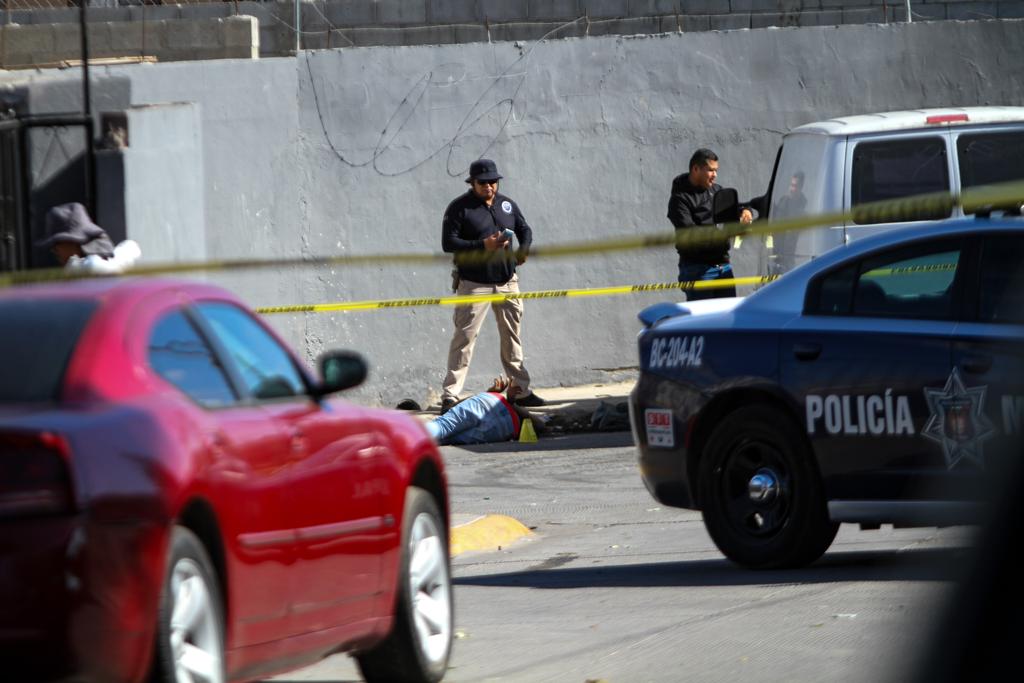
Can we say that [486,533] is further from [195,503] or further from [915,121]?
[195,503]

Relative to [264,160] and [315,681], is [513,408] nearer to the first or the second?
[264,160]

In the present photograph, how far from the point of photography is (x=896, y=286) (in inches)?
313

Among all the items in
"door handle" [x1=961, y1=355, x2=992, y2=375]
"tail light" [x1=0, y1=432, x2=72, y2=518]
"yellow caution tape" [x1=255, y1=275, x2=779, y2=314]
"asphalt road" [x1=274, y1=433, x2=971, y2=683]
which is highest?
"tail light" [x1=0, y1=432, x2=72, y2=518]

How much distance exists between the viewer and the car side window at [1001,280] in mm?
7676

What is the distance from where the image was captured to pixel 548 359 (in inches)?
656

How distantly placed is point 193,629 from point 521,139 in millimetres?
12105

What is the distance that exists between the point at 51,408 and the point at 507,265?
1060 centimetres

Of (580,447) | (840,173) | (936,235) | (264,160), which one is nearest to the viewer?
(936,235)

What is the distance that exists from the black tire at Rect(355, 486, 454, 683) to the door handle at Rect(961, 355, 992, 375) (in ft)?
8.10

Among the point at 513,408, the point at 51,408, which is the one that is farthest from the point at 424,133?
the point at 51,408

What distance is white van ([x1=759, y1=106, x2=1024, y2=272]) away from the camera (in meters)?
12.6

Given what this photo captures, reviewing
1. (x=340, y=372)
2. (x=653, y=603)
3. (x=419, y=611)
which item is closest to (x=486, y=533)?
(x=653, y=603)

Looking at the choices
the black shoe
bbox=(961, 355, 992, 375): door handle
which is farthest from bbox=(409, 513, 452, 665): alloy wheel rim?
the black shoe

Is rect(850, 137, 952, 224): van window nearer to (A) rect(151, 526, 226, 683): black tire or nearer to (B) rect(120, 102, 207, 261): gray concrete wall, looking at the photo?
(B) rect(120, 102, 207, 261): gray concrete wall
